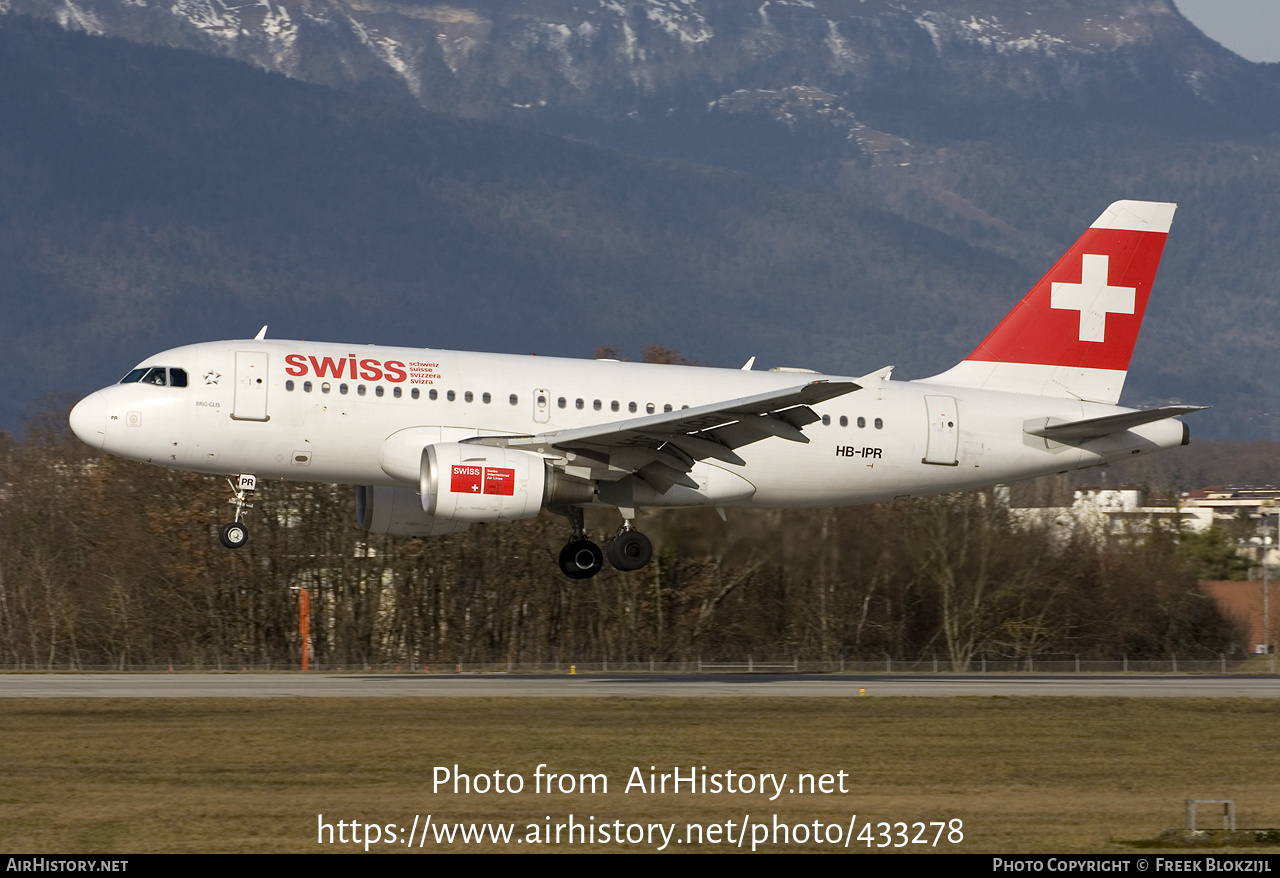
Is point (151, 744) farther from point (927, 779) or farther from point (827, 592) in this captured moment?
point (827, 592)

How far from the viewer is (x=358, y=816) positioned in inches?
802

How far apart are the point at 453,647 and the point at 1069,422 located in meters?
34.8

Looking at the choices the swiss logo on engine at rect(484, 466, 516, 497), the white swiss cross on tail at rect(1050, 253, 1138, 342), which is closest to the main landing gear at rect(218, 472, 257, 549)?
the swiss logo on engine at rect(484, 466, 516, 497)

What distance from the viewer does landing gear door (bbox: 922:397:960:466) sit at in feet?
118

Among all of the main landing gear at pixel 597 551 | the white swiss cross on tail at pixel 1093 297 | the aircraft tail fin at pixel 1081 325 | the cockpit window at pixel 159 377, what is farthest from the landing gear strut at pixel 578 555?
the white swiss cross on tail at pixel 1093 297

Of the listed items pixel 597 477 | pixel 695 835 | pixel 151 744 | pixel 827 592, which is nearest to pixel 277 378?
pixel 597 477

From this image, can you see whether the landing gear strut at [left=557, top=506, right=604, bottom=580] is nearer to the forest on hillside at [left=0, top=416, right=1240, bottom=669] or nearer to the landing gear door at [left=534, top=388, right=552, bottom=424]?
the landing gear door at [left=534, top=388, right=552, bottom=424]

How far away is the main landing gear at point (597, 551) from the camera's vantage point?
34.8m

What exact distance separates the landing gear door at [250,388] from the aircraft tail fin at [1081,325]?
13930 millimetres

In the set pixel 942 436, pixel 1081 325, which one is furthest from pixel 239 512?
pixel 1081 325

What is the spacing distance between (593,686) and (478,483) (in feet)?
20.0

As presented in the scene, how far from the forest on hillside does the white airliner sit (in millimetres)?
19420

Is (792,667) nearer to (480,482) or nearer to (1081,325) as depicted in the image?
(1081,325)

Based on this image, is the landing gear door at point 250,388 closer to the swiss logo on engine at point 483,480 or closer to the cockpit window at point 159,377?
the cockpit window at point 159,377
